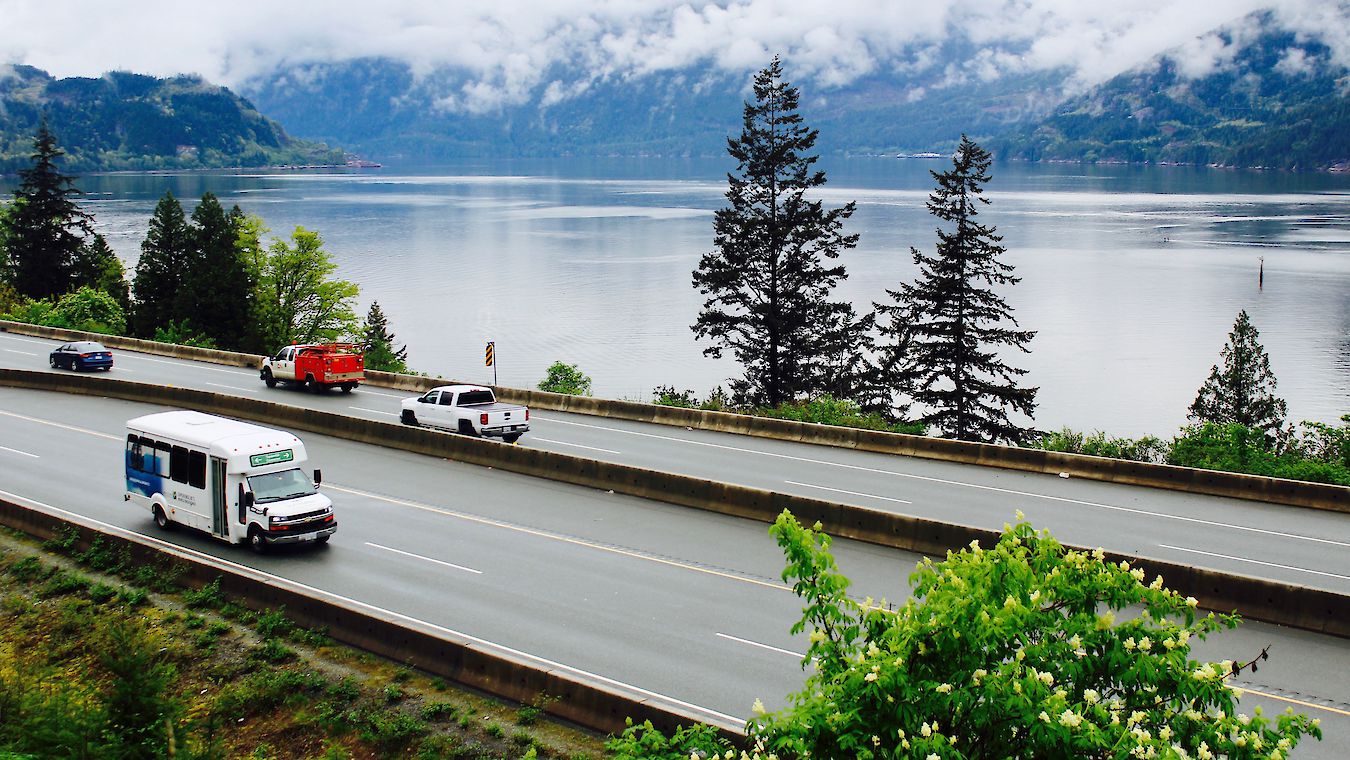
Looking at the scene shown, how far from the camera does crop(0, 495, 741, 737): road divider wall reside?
596 inches

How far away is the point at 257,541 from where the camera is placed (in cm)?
2244

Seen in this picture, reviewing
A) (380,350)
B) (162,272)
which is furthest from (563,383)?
(162,272)

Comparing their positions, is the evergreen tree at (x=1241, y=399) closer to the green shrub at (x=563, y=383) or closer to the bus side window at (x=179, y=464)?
the green shrub at (x=563, y=383)

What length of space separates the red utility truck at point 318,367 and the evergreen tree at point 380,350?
17598 millimetres

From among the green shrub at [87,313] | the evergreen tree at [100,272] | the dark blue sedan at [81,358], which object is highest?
the evergreen tree at [100,272]

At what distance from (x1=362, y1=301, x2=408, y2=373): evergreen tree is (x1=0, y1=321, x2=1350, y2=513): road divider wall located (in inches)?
961

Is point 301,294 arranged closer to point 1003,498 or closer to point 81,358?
point 81,358

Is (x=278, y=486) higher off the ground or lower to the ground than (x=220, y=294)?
lower

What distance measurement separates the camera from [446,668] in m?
17.0

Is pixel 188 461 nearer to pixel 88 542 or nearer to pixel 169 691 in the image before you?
pixel 88 542

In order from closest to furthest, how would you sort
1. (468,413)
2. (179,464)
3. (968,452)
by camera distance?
(179,464) < (968,452) < (468,413)

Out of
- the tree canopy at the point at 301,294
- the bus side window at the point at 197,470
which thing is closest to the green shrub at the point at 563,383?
the bus side window at the point at 197,470

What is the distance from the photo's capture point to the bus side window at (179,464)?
22.9 metres

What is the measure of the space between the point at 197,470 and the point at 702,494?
1061 centimetres
